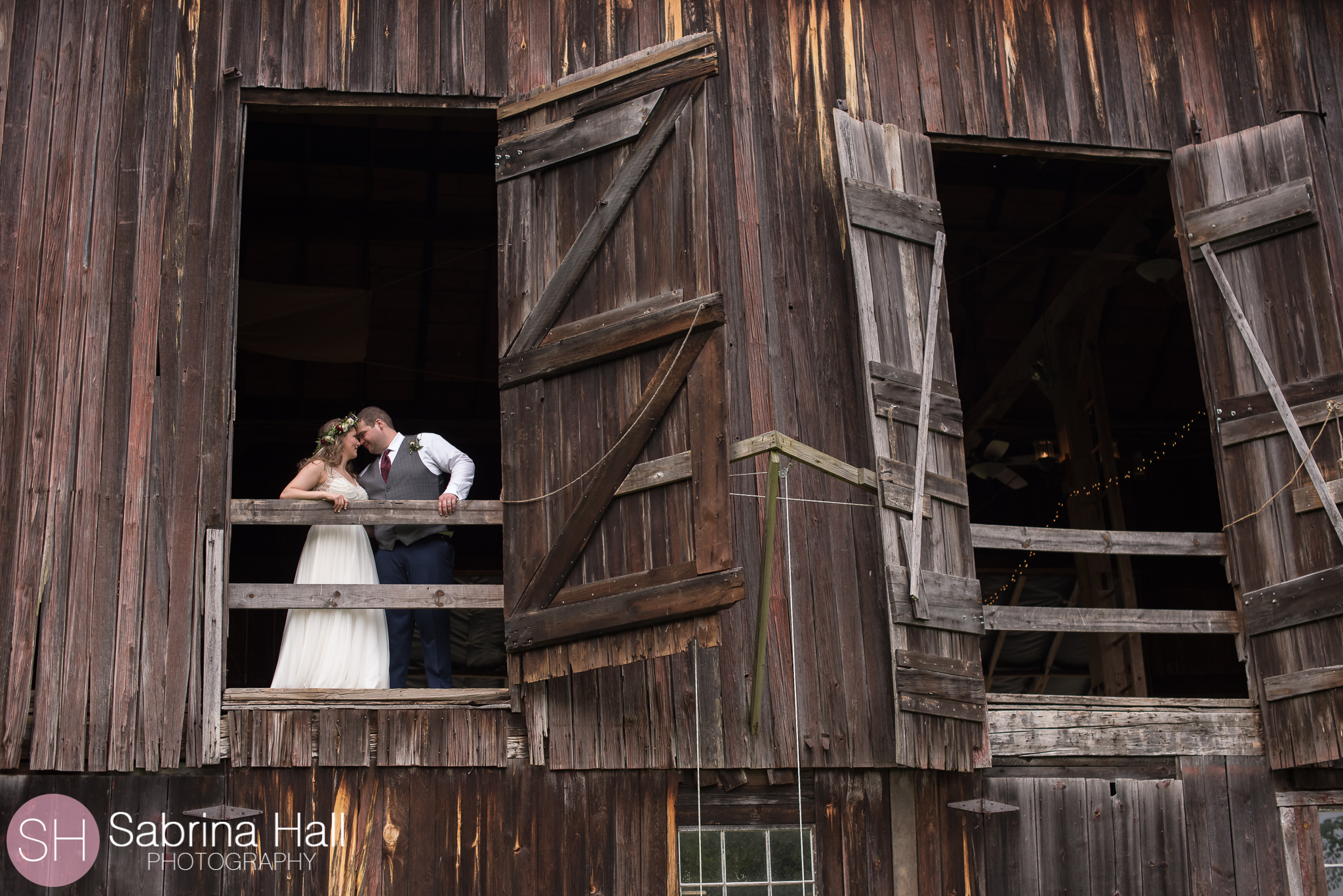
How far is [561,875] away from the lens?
249 inches

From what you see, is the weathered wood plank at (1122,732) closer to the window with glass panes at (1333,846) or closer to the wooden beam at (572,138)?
the window with glass panes at (1333,846)

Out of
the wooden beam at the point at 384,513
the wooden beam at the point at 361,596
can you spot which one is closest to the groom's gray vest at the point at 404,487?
the wooden beam at the point at 384,513

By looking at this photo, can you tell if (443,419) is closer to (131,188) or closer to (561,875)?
(131,188)

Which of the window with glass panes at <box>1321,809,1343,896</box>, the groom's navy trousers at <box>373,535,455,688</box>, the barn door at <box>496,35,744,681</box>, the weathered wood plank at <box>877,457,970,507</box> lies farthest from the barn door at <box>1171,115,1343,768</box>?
the groom's navy trousers at <box>373,535,455,688</box>

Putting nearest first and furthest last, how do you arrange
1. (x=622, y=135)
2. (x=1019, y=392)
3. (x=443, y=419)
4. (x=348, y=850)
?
1. (x=348, y=850)
2. (x=622, y=135)
3. (x=1019, y=392)
4. (x=443, y=419)

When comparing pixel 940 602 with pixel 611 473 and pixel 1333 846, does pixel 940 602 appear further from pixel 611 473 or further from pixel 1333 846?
pixel 1333 846

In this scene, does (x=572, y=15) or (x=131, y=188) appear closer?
(x=131, y=188)

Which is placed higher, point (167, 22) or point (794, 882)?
point (167, 22)

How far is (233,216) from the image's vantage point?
6.97 metres

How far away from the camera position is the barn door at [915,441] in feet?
21.4

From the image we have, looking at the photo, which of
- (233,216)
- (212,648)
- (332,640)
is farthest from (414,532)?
(233,216)

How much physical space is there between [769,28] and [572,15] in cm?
114

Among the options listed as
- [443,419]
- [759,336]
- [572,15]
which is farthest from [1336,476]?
[443,419]

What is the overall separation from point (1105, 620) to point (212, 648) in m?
4.60
